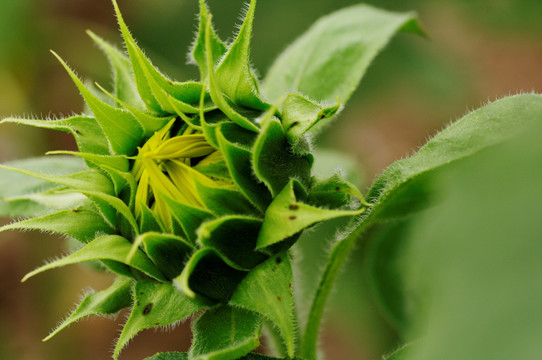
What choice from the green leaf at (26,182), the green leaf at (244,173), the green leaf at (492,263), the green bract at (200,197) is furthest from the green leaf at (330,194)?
the green leaf at (26,182)

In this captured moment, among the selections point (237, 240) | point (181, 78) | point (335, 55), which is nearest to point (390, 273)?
point (335, 55)

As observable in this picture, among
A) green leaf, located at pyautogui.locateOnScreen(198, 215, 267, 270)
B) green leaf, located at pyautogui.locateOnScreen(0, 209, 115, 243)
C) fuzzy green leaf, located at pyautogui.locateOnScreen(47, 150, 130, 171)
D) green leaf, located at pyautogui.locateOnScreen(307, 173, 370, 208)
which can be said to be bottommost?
green leaf, located at pyautogui.locateOnScreen(0, 209, 115, 243)

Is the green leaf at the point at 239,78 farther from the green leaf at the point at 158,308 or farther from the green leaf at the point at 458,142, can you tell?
the green leaf at the point at 158,308

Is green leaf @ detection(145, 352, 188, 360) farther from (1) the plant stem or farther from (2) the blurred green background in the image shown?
(2) the blurred green background

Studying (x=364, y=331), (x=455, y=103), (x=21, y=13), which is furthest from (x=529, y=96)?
(x=21, y=13)

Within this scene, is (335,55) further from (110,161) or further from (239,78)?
(110,161)

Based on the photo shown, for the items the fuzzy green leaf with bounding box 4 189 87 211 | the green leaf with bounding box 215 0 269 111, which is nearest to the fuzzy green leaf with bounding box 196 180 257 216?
the green leaf with bounding box 215 0 269 111
